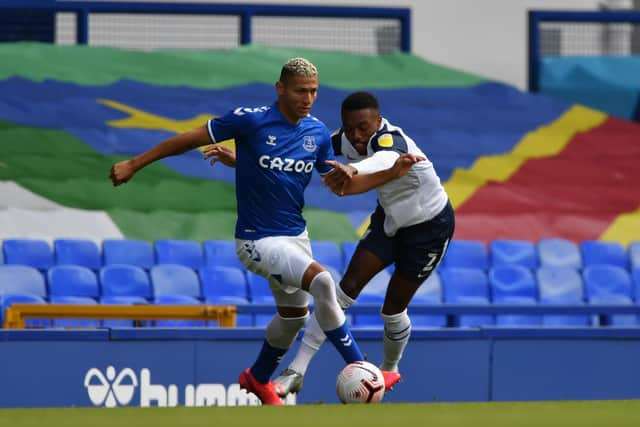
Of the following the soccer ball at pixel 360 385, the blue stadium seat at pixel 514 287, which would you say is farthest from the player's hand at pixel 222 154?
the blue stadium seat at pixel 514 287

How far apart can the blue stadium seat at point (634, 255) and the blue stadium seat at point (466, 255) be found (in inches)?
69.0

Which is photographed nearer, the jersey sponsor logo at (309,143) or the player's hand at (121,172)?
the player's hand at (121,172)

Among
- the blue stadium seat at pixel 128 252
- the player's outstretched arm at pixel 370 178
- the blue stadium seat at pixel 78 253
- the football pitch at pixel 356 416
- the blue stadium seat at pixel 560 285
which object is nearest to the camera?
the football pitch at pixel 356 416

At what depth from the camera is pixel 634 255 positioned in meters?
15.7

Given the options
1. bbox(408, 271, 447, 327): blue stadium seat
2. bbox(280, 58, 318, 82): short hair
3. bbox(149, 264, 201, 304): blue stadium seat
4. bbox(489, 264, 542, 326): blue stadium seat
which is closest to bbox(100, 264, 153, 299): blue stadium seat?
bbox(149, 264, 201, 304): blue stadium seat

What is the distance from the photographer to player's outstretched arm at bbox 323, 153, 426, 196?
7262mm

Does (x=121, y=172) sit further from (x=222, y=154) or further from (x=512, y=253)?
(x=512, y=253)

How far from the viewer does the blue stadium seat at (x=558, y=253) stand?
15516mm

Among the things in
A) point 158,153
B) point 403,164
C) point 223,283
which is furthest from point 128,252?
point 403,164

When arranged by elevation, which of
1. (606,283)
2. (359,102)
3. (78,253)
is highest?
(359,102)

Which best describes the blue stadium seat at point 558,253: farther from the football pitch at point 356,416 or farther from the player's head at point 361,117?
the football pitch at point 356,416

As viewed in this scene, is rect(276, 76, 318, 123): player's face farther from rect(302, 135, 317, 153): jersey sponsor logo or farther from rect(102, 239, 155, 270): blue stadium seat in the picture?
rect(102, 239, 155, 270): blue stadium seat

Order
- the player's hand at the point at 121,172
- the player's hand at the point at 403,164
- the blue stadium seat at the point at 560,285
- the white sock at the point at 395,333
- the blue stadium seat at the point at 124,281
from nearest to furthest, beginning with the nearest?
the player's hand at the point at 121,172 < the player's hand at the point at 403,164 < the white sock at the point at 395,333 < the blue stadium seat at the point at 124,281 < the blue stadium seat at the point at 560,285

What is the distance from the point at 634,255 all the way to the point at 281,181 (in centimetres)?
905
